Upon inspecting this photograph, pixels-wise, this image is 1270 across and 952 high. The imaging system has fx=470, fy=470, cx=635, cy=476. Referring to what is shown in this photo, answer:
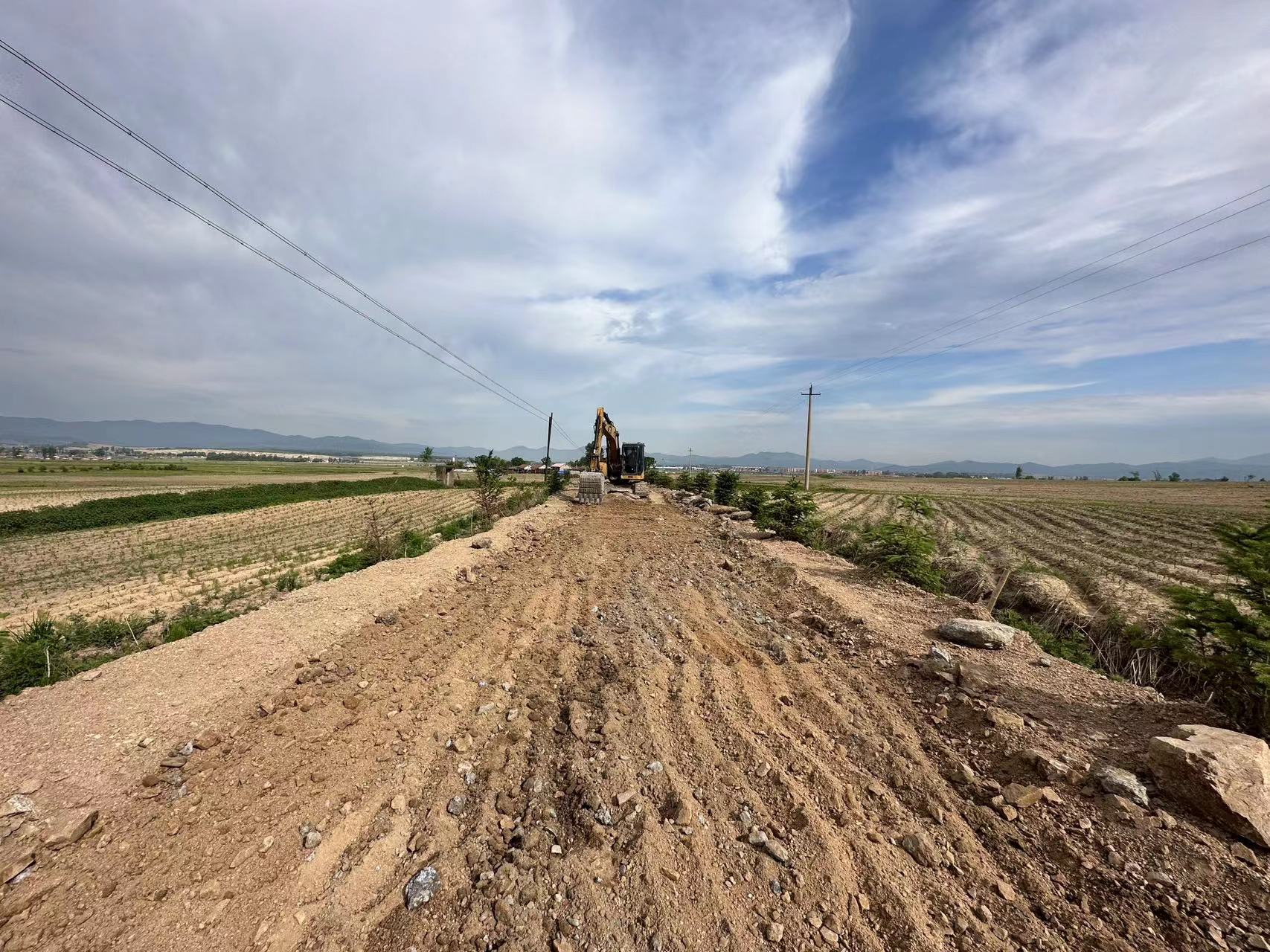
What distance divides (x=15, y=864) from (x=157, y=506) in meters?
37.5

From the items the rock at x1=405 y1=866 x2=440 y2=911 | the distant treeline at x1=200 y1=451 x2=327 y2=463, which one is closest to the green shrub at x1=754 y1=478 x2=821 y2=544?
the rock at x1=405 y1=866 x2=440 y2=911

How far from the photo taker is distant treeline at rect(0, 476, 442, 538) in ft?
78.8

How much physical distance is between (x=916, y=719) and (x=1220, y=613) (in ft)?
9.66

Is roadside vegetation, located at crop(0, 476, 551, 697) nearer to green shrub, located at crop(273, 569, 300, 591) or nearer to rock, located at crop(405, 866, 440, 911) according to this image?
green shrub, located at crop(273, 569, 300, 591)

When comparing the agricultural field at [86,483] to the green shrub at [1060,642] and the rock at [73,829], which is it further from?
the green shrub at [1060,642]

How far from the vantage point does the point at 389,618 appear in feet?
21.0

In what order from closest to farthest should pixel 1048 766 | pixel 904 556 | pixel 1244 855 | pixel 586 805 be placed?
pixel 1244 855
pixel 586 805
pixel 1048 766
pixel 904 556

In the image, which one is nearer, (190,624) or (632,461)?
(190,624)

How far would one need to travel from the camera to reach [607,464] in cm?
2725

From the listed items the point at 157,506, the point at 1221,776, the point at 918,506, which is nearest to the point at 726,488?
the point at 918,506

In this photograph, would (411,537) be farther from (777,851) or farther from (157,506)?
(157,506)

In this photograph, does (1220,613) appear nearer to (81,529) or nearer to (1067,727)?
(1067,727)

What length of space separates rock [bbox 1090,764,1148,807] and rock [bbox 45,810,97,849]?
642 cm

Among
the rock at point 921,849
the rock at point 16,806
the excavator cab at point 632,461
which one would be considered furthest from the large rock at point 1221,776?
the excavator cab at point 632,461
